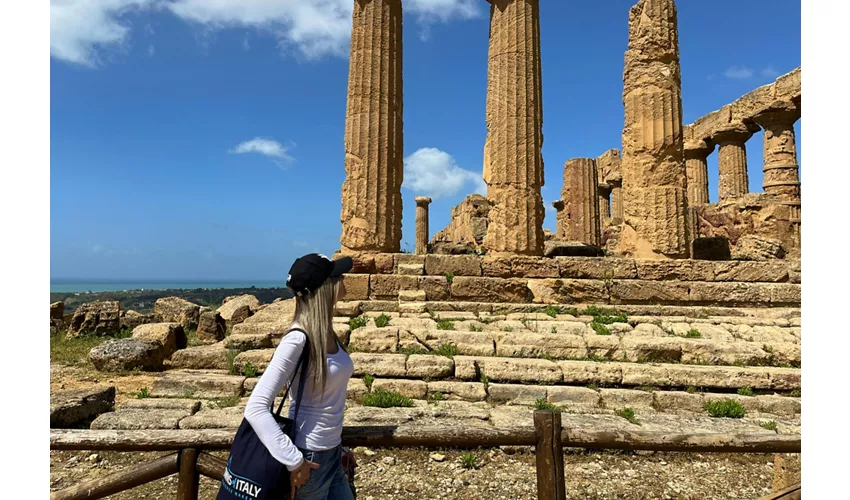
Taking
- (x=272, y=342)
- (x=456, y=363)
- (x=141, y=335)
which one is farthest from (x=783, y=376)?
(x=141, y=335)

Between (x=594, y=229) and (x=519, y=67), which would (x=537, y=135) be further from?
(x=594, y=229)

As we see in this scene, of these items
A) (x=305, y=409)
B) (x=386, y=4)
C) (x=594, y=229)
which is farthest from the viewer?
(x=594, y=229)

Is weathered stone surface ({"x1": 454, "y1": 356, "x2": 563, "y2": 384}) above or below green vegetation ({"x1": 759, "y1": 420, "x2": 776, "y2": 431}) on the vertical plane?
above

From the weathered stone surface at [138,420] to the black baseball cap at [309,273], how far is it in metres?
4.04

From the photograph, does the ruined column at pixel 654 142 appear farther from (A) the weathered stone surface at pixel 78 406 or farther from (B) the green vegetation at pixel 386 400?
(A) the weathered stone surface at pixel 78 406

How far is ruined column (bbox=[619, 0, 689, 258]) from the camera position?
11.5m

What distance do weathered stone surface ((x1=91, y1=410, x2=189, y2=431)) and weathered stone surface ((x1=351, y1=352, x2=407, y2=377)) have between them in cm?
227

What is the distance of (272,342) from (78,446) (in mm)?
5041

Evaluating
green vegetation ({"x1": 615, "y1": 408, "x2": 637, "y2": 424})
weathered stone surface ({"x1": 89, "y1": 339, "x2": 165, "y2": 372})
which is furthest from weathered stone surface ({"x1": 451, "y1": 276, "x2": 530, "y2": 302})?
weathered stone surface ({"x1": 89, "y1": 339, "x2": 165, "y2": 372})

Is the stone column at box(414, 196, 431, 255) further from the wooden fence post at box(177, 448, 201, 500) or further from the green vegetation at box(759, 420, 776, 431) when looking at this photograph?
the wooden fence post at box(177, 448, 201, 500)

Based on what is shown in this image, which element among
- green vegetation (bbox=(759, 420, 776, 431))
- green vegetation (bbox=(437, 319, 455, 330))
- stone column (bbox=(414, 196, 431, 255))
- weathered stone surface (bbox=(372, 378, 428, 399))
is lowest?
green vegetation (bbox=(759, 420, 776, 431))

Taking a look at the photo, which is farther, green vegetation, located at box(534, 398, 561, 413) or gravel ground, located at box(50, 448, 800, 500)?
green vegetation, located at box(534, 398, 561, 413)

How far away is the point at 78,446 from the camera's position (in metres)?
2.85

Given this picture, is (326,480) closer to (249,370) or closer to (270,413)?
(270,413)
